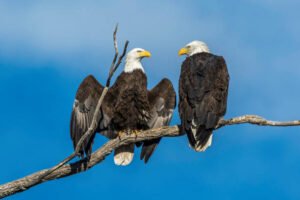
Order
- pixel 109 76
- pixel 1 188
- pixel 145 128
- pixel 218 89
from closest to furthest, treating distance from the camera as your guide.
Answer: pixel 109 76 < pixel 1 188 < pixel 218 89 < pixel 145 128

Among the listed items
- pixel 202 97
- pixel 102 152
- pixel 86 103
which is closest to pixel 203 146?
pixel 202 97

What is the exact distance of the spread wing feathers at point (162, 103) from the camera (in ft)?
39.3

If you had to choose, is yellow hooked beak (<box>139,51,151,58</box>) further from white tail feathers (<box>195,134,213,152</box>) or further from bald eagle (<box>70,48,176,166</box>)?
white tail feathers (<box>195,134,213,152</box>)

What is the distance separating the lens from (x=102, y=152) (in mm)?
10992

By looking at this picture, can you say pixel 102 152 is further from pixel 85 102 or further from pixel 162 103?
pixel 162 103

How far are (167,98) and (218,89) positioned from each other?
1.13 m

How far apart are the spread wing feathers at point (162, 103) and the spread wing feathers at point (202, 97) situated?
0.70 meters

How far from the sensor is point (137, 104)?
460 inches

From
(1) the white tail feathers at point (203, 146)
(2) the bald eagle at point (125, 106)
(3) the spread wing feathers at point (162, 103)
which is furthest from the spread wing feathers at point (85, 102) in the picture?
(1) the white tail feathers at point (203, 146)

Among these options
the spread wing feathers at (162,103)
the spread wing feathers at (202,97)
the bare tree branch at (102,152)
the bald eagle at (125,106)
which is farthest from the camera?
the spread wing feathers at (162,103)

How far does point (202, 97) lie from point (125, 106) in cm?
124

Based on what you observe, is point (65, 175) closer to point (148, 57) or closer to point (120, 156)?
point (120, 156)

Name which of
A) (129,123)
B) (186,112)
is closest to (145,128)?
(129,123)

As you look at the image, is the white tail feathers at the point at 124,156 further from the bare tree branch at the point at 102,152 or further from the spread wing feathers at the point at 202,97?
the spread wing feathers at the point at 202,97
